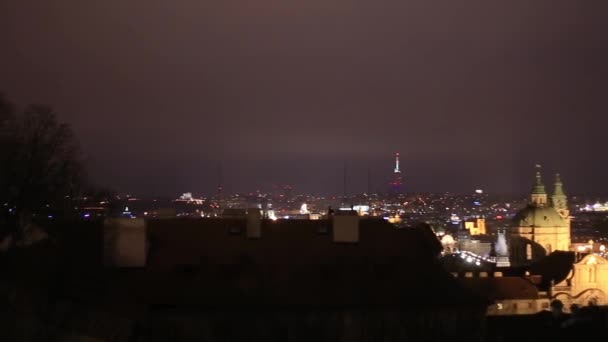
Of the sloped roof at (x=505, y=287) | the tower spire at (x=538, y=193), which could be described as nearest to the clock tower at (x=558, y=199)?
the tower spire at (x=538, y=193)

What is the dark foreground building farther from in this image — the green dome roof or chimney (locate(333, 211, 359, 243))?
the green dome roof

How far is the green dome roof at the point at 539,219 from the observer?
113 meters

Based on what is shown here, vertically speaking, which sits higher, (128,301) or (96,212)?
(96,212)

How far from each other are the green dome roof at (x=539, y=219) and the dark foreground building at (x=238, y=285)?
83.4 metres

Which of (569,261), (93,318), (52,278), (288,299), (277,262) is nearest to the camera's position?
(93,318)

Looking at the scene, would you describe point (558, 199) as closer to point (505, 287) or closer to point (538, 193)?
point (538, 193)

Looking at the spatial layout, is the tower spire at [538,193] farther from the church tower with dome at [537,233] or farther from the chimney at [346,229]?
the chimney at [346,229]

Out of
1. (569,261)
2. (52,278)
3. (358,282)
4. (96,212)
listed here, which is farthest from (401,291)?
(569,261)

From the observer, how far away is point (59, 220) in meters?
30.7

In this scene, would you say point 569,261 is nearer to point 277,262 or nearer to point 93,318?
point 277,262

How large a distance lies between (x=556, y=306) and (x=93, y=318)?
11902 mm

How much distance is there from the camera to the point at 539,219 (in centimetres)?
11269

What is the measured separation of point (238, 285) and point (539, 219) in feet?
295

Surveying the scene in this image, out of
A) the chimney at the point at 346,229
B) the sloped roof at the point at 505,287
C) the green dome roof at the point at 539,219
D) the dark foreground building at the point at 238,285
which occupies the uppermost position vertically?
the green dome roof at the point at 539,219
